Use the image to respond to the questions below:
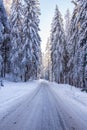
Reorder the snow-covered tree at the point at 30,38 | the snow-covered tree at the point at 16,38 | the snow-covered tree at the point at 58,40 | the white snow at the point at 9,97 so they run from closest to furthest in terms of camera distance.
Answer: the white snow at the point at 9,97
the snow-covered tree at the point at 30,38
the snow-covered tree at the point at 16,38
the snow-covered tree at the point at 58,40

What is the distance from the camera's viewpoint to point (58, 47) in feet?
174

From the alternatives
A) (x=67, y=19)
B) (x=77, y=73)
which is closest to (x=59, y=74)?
(x=77, y=73)

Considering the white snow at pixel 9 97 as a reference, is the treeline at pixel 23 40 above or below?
above

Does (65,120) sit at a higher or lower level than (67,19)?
lower

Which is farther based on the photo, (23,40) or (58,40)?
(58,40)

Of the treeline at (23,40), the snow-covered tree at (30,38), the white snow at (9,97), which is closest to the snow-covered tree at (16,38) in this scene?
the treeline at (23,40)

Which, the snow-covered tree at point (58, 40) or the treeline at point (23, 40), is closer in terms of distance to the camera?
the treeline at point (23, 40)

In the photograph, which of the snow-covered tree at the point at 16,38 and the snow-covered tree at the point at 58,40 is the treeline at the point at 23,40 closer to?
the snow-covered tree at the point at 16,38

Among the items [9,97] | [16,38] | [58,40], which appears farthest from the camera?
[58,40]

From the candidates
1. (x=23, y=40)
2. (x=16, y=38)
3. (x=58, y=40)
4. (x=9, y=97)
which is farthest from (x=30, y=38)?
(x=9, y=97)

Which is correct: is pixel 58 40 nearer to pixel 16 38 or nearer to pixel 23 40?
pixel 23 40

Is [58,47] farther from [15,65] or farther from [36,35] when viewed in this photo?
[15,65]

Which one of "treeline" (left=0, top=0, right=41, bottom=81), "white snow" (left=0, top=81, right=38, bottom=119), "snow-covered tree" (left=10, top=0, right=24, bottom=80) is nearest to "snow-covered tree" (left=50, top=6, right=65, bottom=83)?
"treeline" (left=0, top=0, right=41, bottom=81)

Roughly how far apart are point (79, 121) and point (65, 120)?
525 mm
